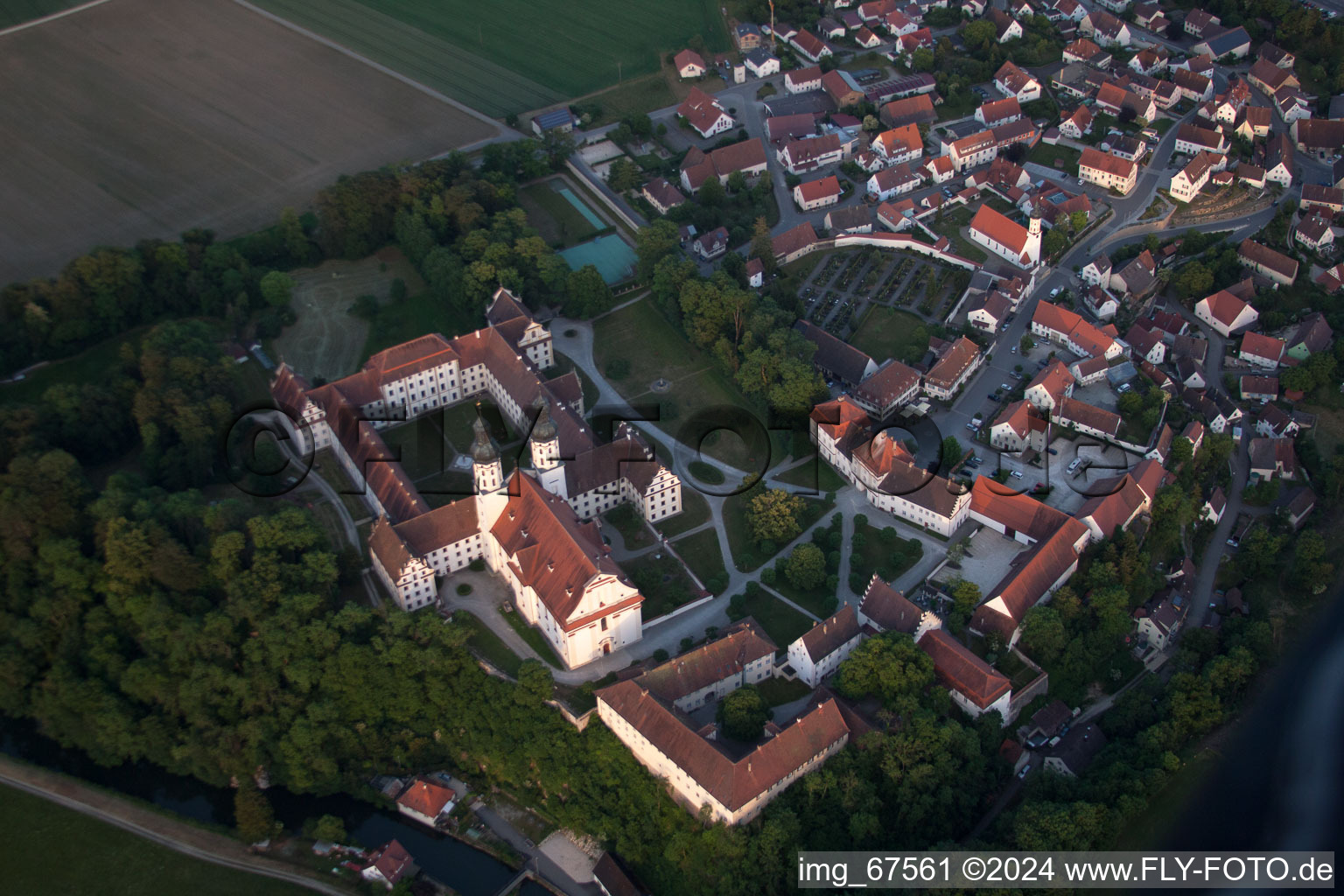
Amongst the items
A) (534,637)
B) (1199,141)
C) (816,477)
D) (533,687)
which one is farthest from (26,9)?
(1199,141)

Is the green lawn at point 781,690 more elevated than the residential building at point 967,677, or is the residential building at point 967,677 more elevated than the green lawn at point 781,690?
the residential building at point 967,677

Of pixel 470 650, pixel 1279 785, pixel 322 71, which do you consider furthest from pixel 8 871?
pixel 322 71

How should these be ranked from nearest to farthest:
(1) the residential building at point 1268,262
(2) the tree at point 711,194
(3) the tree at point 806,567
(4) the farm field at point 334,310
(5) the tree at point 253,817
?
(5) the tree at point 253,817 → (3) the tree at point 806,567 → (4) the farm field at point 334,310 → (1) the residential building at point 1268,262 → (2) the tree at point 711,194

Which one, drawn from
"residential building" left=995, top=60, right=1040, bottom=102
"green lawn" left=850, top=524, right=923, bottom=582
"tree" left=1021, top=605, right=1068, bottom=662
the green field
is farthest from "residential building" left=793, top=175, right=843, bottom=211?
"tree" left=1021, top=605, right=1068, bottom=662

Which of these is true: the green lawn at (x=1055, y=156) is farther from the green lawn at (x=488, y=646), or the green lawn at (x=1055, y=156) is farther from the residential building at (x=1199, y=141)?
the green lawn at (x=488, y=646)

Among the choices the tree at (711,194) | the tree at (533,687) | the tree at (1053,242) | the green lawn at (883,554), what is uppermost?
the tree at (1053,242)

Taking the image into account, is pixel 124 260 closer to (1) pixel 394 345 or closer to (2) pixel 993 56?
(1) pixel 394 345

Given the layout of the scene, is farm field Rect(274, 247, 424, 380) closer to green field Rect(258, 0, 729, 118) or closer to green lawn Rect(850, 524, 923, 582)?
green field Rect(258, 0, 729, 118)

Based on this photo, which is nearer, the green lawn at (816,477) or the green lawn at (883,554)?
the green lawn at (883,554)

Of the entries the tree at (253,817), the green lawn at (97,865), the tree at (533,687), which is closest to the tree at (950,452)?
the tree at (533,687)
